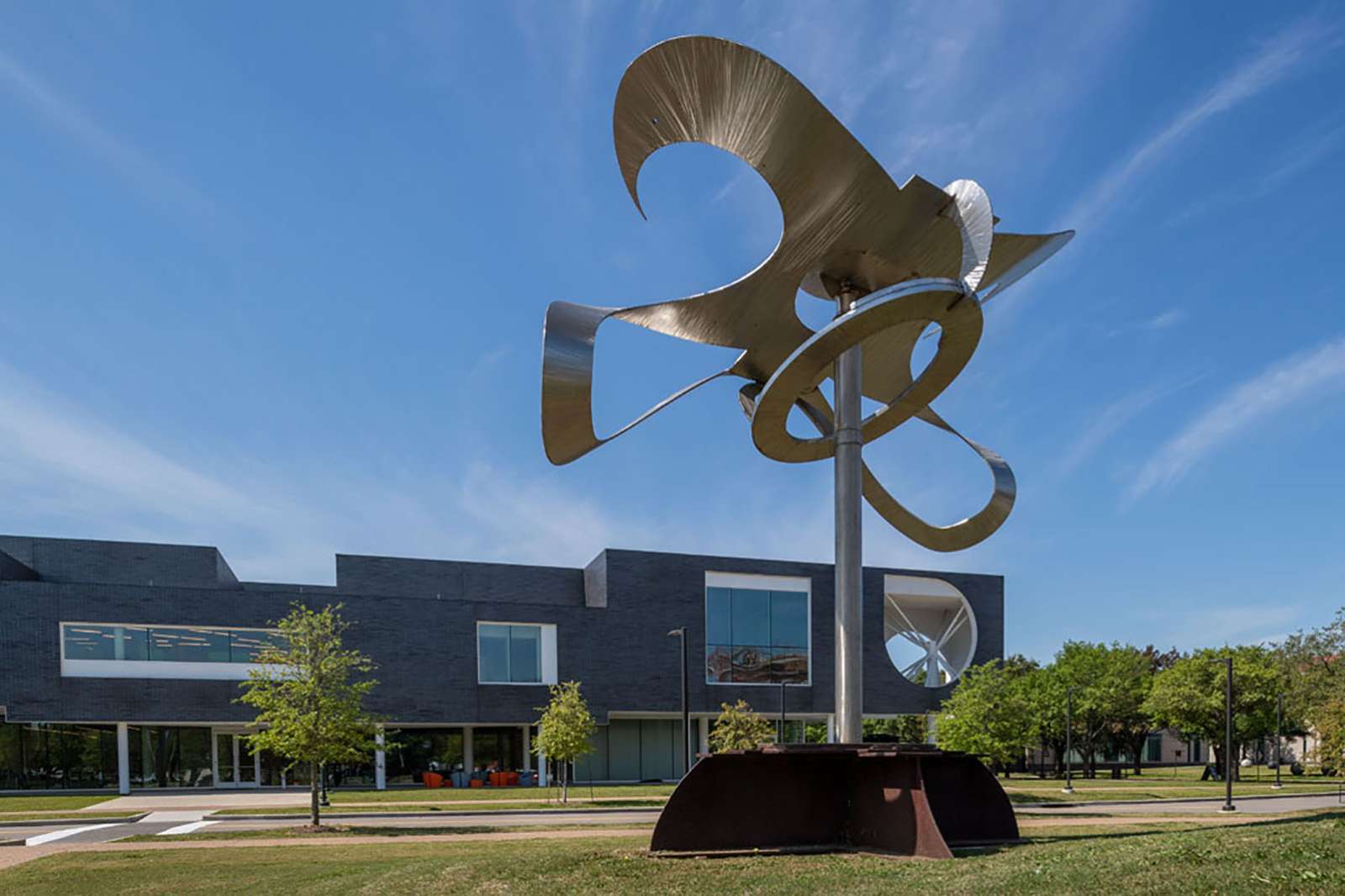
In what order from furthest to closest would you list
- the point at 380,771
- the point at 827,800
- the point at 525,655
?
1. the point at 525,655
2. the point at 380,771
3. the point at 827,800

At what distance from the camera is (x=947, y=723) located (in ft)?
124

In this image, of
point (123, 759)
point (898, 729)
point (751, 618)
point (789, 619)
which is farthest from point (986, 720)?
point (123, 759)

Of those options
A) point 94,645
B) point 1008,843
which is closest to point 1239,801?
point 1008,843

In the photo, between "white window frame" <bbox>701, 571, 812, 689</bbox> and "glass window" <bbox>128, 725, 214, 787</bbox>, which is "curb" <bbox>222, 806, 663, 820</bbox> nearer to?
"glass window" <bbox>128, 725, 214, 787</bbox>

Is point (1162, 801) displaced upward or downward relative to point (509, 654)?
downward

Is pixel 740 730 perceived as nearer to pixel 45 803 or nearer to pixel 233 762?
pixel 233 762

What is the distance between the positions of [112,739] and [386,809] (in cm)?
1811

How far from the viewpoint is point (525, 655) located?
4406cm

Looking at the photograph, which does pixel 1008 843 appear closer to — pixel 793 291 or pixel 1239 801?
pixel 793 291

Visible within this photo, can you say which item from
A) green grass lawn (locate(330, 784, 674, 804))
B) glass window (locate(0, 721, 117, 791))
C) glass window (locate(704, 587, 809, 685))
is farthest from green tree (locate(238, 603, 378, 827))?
glass window (locate(704, 587, 809, 685))

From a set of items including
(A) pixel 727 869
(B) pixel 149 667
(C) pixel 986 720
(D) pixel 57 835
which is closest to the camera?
(A) pixel 727 869

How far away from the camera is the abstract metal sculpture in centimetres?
1400

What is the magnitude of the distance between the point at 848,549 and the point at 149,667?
106 ft

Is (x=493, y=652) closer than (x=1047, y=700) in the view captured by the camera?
Yes
